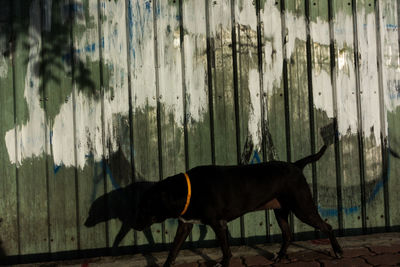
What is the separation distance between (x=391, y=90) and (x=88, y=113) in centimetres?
345

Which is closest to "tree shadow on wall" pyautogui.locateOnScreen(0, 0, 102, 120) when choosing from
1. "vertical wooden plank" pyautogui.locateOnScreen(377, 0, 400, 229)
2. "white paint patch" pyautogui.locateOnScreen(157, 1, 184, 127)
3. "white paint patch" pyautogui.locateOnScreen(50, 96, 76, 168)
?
"white paint patch" pyautogui.locateOnScreen(50, 96, 76, 168)

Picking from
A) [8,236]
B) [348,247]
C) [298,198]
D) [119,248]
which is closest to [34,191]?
[8,236]

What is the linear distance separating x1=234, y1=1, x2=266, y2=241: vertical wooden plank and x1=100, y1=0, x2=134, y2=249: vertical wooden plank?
4.07ft

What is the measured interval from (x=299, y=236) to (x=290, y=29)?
232 centimetres

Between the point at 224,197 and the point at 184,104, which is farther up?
the point at 184,104

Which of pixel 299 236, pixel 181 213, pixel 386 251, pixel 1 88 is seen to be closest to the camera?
pixel 181 213

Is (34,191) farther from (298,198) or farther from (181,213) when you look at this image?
(298,198)

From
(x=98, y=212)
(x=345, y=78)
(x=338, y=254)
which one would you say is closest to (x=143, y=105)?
(x=98, y=212)

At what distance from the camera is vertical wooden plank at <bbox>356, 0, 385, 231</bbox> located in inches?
183

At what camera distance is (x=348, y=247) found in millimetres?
4078

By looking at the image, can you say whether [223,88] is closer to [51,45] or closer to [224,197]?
[224,197]

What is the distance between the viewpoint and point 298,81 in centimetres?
455

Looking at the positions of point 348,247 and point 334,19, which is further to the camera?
point 334,19

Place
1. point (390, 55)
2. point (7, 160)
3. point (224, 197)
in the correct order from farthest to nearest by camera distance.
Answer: point (390, 55), point (7, 160), point (224, 197)
